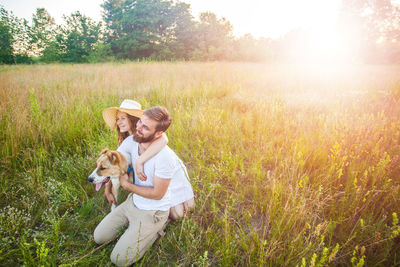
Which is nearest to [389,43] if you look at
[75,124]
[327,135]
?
[327,135]

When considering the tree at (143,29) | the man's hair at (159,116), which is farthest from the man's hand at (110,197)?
the tree at (143,29)

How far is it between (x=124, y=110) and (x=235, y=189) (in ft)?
5.59

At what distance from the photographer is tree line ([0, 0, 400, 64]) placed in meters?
22.8

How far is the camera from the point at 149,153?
1.80 metres

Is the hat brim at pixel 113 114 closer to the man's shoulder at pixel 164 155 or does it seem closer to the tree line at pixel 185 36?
the man's shoulder at pixel 164 155

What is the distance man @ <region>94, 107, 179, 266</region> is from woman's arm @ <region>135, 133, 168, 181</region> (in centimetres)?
5

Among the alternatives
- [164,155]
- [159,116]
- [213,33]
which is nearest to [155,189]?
[164,155]

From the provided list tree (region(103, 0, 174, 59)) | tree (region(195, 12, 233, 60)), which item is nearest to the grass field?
tree (region(195, 12, 233, 60))

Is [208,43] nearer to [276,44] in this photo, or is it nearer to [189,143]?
[276,44]

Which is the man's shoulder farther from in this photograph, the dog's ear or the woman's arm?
the dog's ear

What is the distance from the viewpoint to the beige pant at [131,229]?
1.66 metres

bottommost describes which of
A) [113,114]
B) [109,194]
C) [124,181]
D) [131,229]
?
[131,229]

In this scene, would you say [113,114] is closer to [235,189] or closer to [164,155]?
[164,155]

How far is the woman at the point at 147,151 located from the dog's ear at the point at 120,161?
0.75ft
